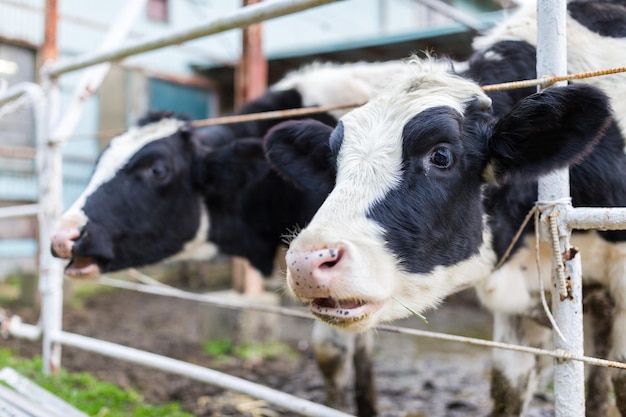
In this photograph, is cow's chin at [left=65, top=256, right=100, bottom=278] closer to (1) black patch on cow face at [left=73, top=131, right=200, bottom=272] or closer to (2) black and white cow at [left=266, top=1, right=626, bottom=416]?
(1) black patch on cow face at [left=73, top=131, right=200, bottom=272]

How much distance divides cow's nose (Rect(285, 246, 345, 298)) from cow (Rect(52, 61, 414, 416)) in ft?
5.74

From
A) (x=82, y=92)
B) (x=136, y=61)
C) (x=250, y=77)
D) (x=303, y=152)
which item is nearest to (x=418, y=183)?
(x=303, y=152)

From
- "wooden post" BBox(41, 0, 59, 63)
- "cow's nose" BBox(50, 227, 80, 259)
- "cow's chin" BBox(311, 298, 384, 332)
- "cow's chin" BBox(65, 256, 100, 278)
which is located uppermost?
"wooden post" BBox(41, 0, 59, 63)

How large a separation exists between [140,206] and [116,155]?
34 centimetres

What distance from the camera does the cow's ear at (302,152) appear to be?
2.54 metres

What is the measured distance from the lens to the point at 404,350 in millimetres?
6145

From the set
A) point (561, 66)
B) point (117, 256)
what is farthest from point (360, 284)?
point (117, 256)

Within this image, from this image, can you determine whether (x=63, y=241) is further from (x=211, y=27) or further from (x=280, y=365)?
(x=280, y=365)

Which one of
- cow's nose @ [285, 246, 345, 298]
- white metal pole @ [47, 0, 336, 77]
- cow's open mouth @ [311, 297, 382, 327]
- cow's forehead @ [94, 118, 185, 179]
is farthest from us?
cow's forehead @ [94, 118, 185, 179]

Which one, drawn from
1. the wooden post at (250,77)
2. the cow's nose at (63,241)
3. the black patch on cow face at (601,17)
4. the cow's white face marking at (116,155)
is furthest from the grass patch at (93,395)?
the black patch on cow face at (601,17)

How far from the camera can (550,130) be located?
6.52ft

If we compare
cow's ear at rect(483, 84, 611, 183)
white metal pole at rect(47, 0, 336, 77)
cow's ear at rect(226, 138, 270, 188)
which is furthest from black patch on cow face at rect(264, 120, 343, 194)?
cow's ear at rect(226, 138, 270, 188)

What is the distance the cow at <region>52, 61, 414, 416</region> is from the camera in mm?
3607

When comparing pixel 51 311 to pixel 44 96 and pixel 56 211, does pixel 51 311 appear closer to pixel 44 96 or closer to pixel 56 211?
pixel 56 211
